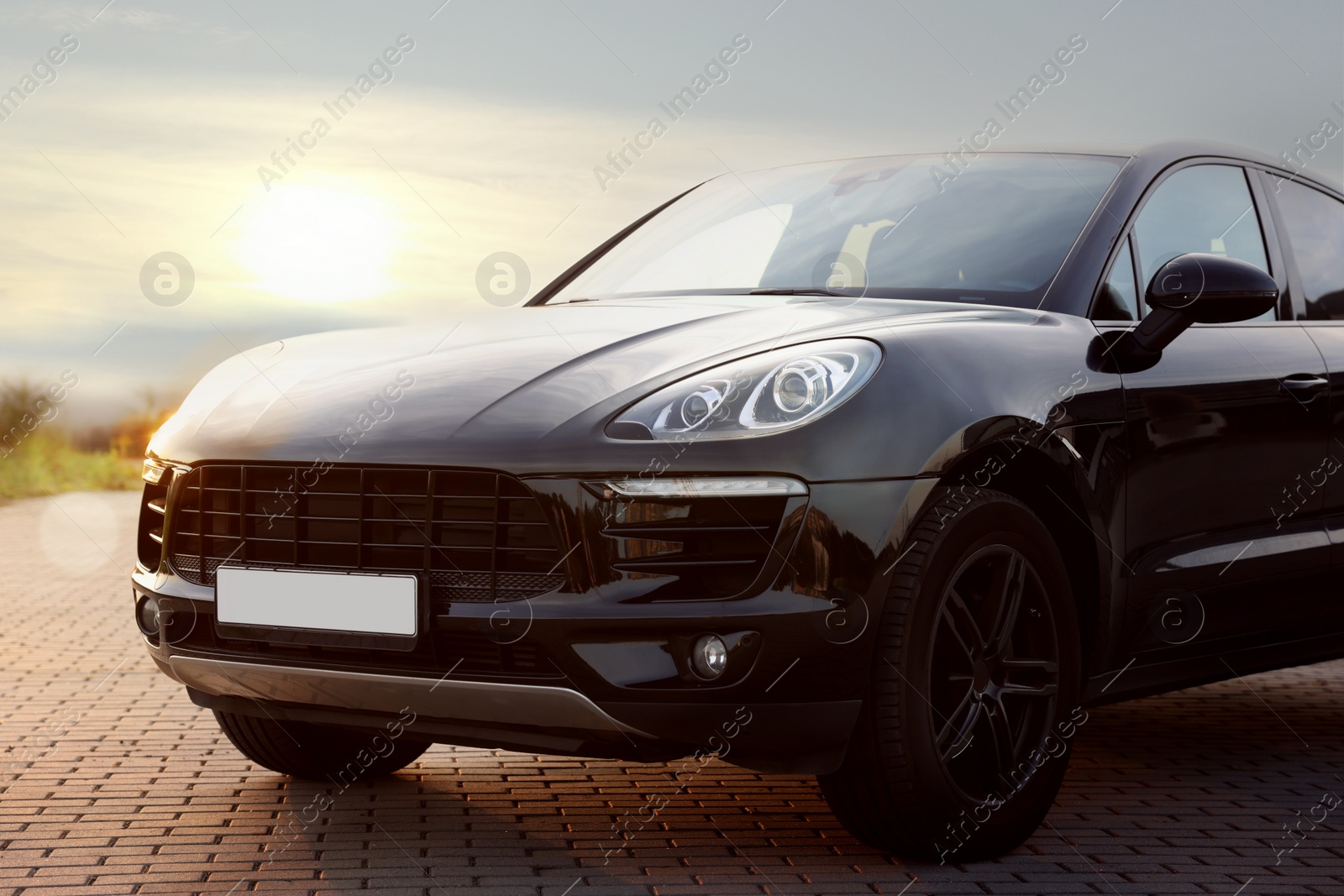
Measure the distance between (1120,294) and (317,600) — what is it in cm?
231

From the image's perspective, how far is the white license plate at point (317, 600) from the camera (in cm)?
321

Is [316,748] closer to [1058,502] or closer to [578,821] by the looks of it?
[578,821]

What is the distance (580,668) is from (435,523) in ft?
1.43

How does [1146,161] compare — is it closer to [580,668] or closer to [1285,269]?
[1285,269]

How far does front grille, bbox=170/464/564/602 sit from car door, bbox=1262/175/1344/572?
8.55 ft

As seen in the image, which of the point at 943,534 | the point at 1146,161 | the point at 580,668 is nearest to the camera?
the point at 580,668

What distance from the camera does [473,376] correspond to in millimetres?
3469

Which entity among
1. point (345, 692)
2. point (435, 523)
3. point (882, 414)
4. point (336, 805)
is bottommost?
point (336, 805)

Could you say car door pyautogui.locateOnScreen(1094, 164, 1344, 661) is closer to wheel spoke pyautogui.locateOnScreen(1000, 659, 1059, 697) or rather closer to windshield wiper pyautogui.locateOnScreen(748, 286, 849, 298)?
wheel spoke pyautogui.locateOnScreen(1000, 659, 1059, 697)

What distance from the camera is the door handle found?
4.47 m

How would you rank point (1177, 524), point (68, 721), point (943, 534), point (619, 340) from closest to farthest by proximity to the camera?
point (943, 534)
point (619, 340)
point (1177, 524)
point (68, 721)

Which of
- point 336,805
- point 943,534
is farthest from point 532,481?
point 336,805

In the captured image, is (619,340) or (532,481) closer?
(532,481)

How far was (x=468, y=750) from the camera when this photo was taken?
4934mm
